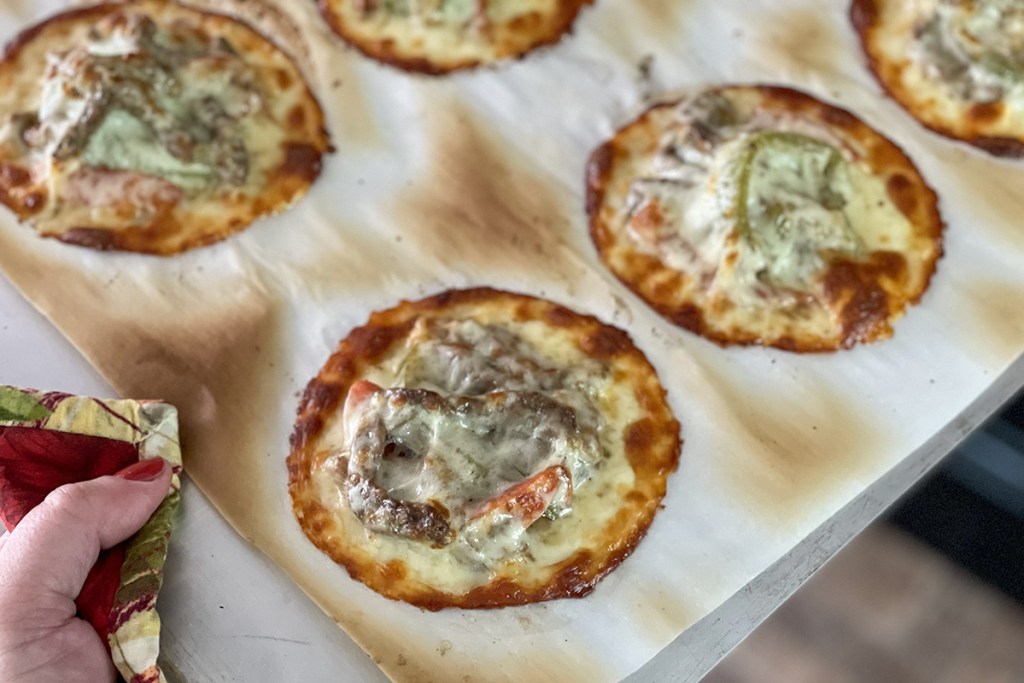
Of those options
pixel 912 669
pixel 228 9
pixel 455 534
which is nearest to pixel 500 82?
pixel 228 9

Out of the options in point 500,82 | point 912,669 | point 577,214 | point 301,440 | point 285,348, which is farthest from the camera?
point 912,669

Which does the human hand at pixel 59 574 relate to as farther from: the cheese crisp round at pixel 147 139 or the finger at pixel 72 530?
the cheese crisp round at pixel 147 139

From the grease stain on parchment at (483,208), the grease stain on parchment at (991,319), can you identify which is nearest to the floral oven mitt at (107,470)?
the grease stain on parchment at (483,208)

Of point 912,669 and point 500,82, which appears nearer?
point 500,82

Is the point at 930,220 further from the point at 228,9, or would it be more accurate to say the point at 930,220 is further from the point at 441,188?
the point at 228,9

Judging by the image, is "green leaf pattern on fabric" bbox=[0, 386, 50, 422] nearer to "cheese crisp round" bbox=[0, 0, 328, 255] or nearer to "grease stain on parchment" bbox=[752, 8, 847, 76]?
"cheese crisp round" bbox=[0, 0, 328, 255]
